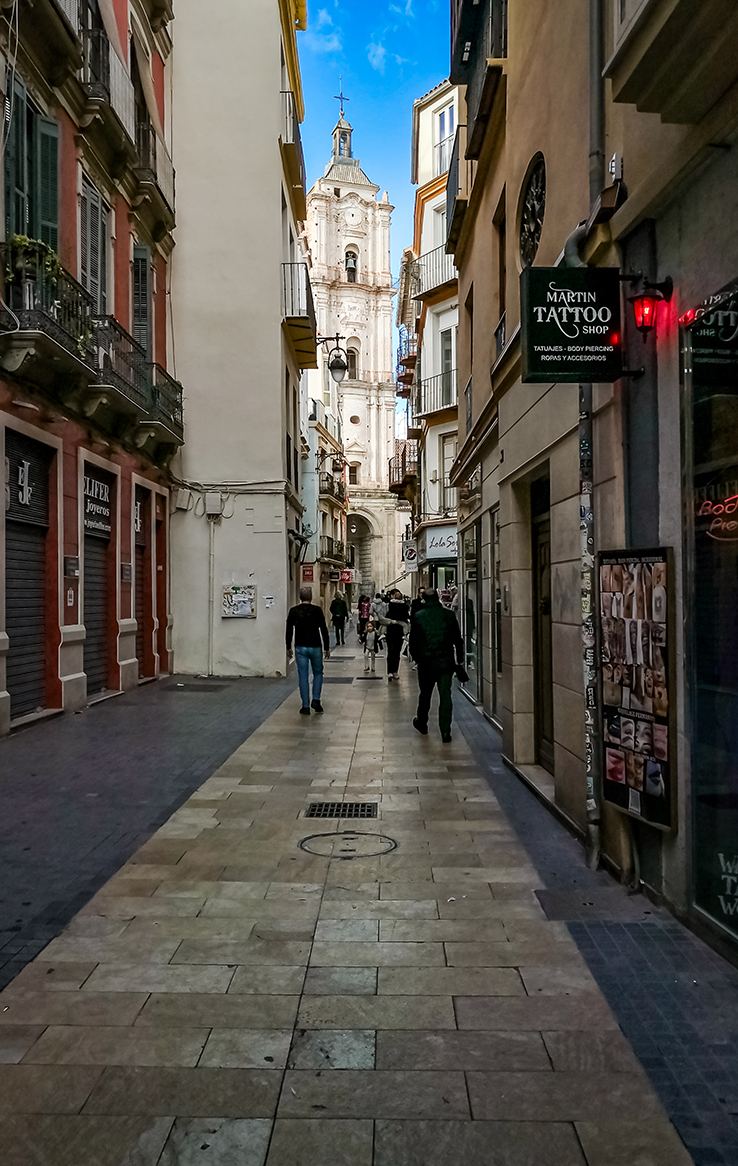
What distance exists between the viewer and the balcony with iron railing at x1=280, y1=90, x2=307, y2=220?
2198 centimetres

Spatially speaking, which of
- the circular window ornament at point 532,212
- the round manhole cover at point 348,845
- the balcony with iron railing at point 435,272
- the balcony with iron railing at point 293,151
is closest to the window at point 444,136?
the balcony with iron railing at point 435,272

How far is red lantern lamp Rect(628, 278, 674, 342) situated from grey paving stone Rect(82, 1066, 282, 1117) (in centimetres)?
404

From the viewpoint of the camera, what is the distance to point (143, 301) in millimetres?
18703

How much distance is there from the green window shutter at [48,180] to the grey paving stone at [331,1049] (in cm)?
1167

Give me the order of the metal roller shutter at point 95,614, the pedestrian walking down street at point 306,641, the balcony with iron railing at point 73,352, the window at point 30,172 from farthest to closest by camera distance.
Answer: the metal roller shutter at point 95,614, the pedestrian walking down street at point 306,641, the window at point 30,172, the balcony with iron railing at point 73,352

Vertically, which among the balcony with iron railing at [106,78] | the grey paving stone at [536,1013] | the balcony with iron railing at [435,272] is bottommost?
the grey paving stone at [536,1013]

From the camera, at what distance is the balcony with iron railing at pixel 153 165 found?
56.1ft

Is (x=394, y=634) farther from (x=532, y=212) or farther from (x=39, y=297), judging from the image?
(x=532, y=212)

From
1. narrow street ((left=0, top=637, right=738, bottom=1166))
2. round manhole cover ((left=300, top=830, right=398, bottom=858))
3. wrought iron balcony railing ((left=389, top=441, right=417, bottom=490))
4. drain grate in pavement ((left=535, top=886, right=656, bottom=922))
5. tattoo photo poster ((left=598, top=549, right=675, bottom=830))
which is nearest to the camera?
narrow street ((left=0, top=637, right=738, bottom=1166))

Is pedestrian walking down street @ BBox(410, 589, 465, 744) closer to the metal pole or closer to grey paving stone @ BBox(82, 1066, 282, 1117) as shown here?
the metal pole

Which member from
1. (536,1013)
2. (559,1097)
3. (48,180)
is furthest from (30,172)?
(559,1097)

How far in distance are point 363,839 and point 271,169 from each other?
18.6m

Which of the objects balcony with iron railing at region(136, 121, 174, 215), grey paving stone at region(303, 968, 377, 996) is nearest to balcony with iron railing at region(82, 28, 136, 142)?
balcony with iron railing at region(136, 121, 174, 215)

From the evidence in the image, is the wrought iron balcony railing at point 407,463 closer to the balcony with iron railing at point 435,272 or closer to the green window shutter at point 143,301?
the balcony with iron railing at point 435,272
